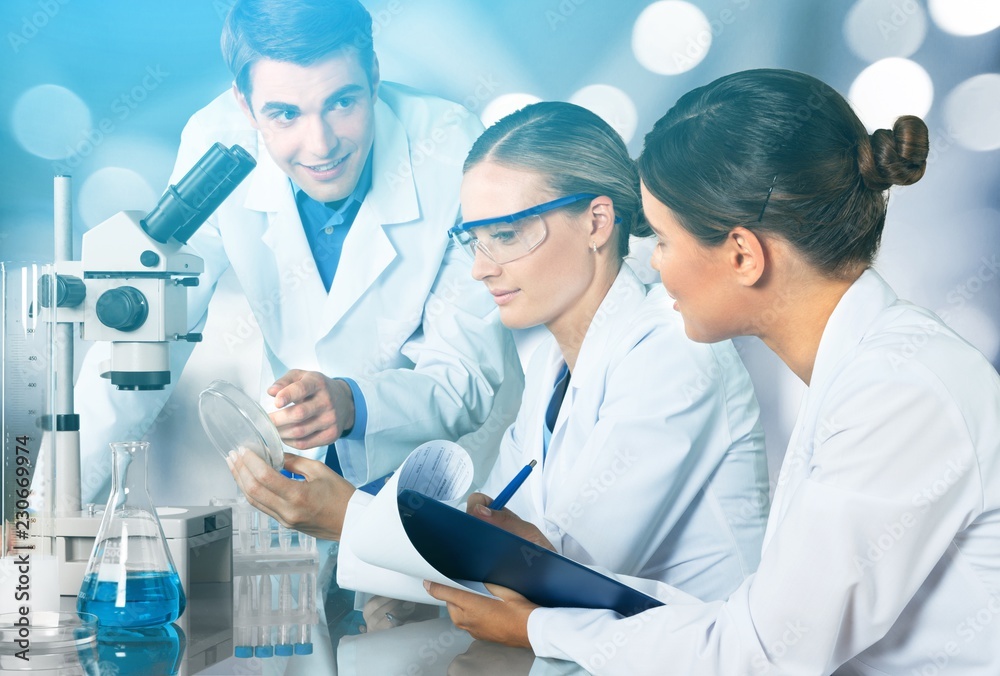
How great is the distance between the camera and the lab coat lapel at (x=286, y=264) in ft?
6.22

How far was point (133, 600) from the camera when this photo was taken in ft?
3.80

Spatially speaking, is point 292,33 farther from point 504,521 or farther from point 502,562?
point 502,562

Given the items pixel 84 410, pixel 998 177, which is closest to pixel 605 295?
pixel 998 177

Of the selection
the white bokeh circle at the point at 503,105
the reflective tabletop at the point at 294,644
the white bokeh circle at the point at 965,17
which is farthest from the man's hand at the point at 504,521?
the white bokeh circle at the point at 965,17

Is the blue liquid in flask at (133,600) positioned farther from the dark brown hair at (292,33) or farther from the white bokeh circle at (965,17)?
the white bokeh circle at (965,17)

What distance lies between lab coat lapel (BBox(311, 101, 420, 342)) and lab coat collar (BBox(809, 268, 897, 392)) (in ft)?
3.30

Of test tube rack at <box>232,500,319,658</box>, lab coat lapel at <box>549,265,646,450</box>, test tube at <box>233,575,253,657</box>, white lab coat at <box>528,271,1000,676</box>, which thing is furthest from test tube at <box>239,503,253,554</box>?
white lab coat at <box>528,271,1000,676</box>

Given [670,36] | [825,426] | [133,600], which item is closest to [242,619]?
[133,600]

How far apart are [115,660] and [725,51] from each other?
63.4 inches

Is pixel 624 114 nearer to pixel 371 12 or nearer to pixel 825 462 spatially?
pixel 371 12

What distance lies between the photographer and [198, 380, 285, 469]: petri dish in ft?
4.21

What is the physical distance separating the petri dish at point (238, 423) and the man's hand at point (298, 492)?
0.06ft

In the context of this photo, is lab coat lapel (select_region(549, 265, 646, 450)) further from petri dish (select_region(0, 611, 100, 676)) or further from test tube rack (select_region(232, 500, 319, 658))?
petri dish (select_region(0, 611, 100, 676))

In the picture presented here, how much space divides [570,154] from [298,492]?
2.69 ft
